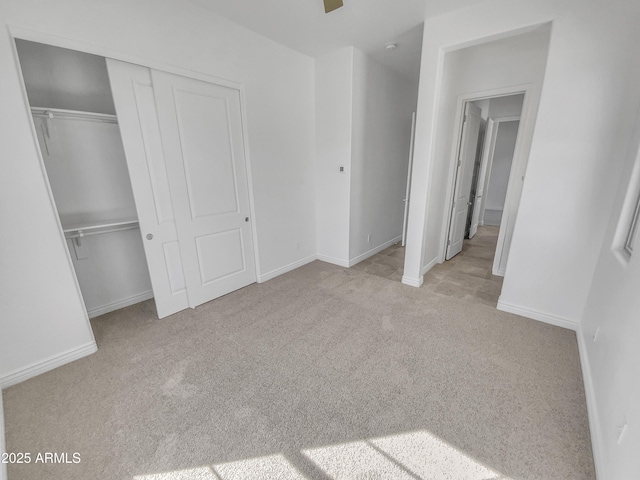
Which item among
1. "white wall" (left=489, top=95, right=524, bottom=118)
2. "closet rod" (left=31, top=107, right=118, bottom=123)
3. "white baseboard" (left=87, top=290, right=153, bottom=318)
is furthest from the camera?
"white wall" (left=489, top=95, right=524, bottom=118)

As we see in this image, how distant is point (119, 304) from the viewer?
276 cm

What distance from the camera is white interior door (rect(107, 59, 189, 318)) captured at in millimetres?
2102

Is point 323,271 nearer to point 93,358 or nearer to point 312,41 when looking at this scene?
point 93,358

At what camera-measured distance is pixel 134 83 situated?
2.12 metres

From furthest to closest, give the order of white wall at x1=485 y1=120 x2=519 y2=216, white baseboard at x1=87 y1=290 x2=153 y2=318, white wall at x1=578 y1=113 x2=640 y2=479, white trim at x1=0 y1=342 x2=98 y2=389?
white wall at x1=485 y1=120 x2=519 y2=216 → white baseboard at x1=87 y1=290 x2=153 y2=318 → white trim at x1=0 y1=342 x2=98 y2=389 → white wall at x1=578 y1=113 x2=640 y2=479

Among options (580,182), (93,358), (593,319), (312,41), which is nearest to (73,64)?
(312,41)

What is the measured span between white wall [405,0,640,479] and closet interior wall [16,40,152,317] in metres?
3.14

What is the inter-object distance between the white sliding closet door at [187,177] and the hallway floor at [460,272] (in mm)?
1929

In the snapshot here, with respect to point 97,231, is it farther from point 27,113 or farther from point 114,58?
point 114,58

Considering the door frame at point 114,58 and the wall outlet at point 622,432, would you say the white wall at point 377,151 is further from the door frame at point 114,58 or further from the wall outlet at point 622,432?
the wall outlet at point 622,432

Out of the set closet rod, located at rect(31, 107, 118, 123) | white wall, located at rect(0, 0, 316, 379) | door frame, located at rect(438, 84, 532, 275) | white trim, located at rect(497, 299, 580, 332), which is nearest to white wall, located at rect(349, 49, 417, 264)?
door frame, located at rect(438, 84, 532, 275)

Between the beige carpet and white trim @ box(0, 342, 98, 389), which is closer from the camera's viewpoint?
the beige carpet

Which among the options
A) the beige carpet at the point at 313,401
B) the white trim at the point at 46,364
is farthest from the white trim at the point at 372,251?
the white trim at the point at 46,364

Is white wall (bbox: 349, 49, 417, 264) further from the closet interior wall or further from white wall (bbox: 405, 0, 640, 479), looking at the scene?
the closet interior wall
